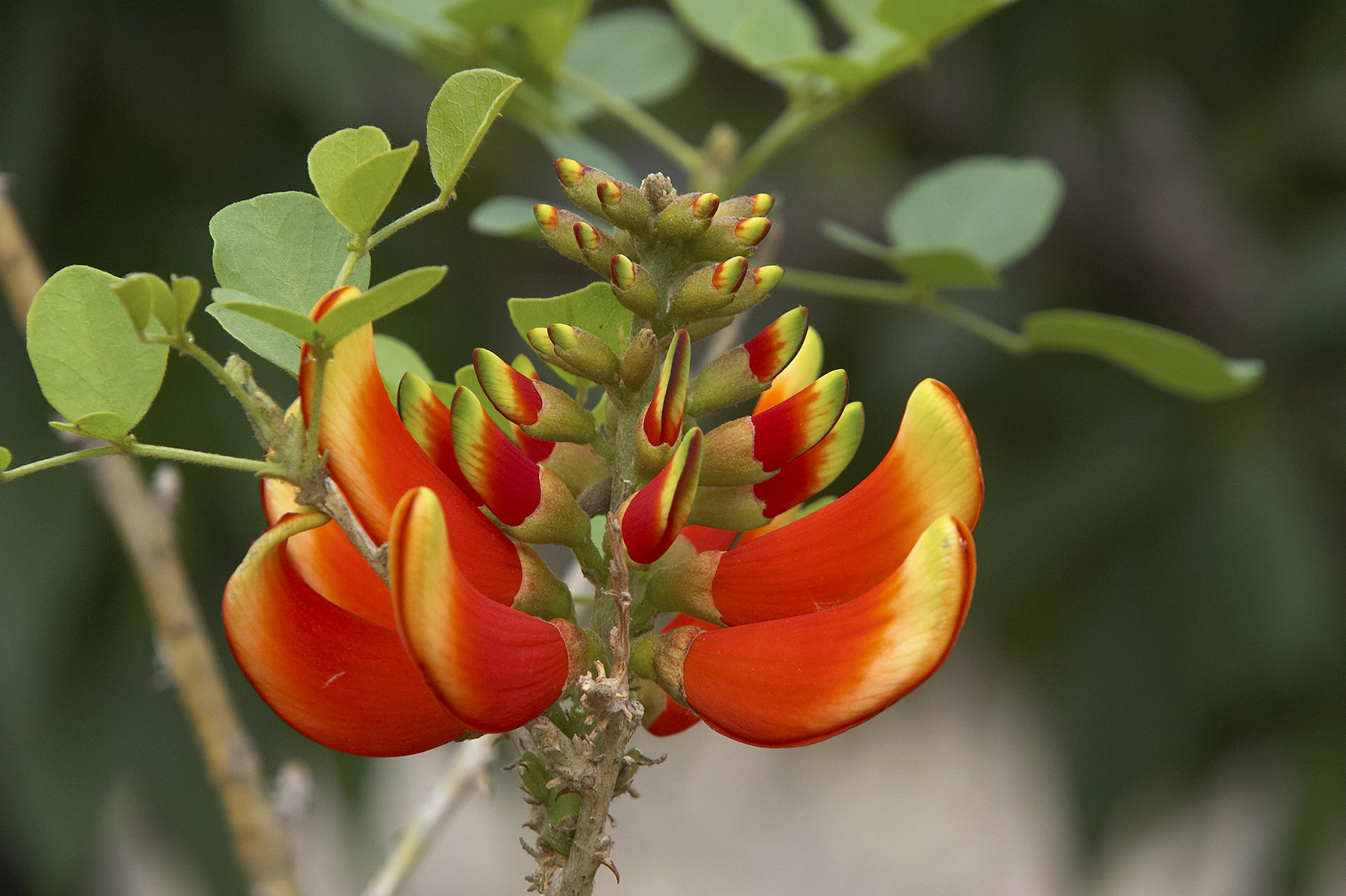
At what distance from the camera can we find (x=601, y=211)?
261 mm

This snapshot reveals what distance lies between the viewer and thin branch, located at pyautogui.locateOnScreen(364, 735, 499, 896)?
1.45ft

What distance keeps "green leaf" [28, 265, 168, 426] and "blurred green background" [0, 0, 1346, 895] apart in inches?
53.9

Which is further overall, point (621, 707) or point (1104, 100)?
point (1104, 100)

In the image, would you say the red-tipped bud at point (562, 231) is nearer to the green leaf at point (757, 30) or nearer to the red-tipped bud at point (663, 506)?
the red-tipped bud at point (663, 506)

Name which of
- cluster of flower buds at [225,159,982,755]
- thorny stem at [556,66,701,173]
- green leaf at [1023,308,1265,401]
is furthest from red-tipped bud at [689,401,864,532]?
thorny stem at [556,66,701,173]

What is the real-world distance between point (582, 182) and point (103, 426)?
0.12 meters

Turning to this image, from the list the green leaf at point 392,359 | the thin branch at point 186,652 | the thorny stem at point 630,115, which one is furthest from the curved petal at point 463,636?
the thorny stem at point 630,115

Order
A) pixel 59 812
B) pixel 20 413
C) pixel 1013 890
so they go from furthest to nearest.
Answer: pixel 1013 890 < pixel 59 812 < pixel 20 413

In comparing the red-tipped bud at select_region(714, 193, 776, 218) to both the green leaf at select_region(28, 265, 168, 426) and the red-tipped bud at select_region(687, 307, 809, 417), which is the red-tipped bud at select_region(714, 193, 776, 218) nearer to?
the red-tipped bud at select_region(687, 307, 809, 417)

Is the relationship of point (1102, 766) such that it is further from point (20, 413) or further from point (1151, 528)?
point (20, 413)

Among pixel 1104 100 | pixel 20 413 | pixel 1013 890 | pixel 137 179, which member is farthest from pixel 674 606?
pixel 1013 890

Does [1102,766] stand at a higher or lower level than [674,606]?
lower

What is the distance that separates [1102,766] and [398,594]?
7.01 ft

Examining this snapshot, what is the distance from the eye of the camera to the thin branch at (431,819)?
1.45 feet
